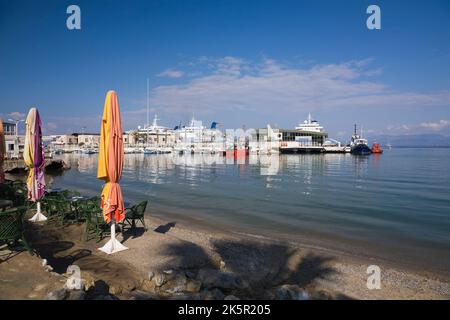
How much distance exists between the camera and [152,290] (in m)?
5.50

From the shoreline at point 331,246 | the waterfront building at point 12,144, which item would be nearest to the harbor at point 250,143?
the waterfront building at point 12,144

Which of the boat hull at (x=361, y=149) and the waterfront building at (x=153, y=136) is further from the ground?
the waterfront building at (x=153, y=136)

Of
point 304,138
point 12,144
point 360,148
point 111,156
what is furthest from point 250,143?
point 111,156

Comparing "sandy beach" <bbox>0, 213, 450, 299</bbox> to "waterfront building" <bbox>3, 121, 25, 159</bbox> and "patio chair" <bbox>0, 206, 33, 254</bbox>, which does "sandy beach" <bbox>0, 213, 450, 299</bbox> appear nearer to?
"patio chair" <bbox>0, 206, 33, 254</bbox>

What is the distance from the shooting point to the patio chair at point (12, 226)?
18.9 ft

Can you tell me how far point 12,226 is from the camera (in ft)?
19.4

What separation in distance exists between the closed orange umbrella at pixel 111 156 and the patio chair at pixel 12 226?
1659mm

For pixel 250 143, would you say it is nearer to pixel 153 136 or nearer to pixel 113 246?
pixel 153 136

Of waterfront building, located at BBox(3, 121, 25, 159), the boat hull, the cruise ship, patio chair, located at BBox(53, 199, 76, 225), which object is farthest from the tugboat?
patio chair, located at BBox(53, 199, 76, 225)

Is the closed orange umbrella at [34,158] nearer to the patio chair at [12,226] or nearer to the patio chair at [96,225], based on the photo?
the patio chair at [96,225]

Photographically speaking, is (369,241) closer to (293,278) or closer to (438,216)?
(293,278)

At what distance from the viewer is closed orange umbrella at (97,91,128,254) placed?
676 centimetres

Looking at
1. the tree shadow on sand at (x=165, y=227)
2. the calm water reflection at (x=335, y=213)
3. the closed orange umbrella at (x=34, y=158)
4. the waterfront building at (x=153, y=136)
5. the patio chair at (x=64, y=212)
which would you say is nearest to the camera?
the closed orange umbrella at (x=34, y=158)

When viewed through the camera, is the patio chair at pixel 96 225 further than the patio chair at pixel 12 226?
Yes
